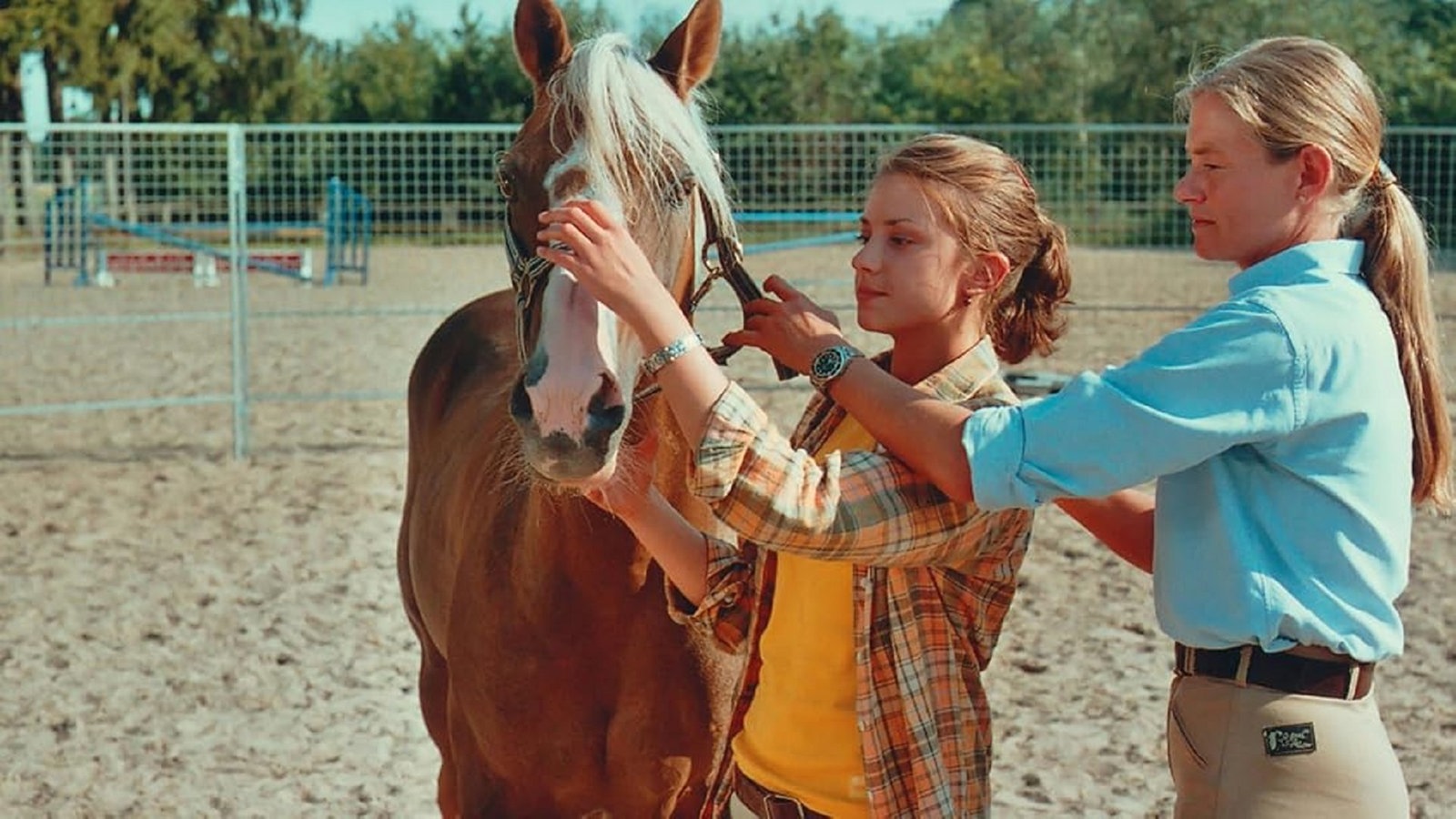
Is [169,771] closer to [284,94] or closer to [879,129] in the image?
[879,129]

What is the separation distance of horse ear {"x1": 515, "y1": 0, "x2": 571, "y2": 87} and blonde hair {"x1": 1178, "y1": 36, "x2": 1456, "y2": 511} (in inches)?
38.5

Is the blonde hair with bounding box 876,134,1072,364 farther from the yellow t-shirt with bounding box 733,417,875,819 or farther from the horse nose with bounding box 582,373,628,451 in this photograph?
the horse nose with bounding box 582,373,628,451

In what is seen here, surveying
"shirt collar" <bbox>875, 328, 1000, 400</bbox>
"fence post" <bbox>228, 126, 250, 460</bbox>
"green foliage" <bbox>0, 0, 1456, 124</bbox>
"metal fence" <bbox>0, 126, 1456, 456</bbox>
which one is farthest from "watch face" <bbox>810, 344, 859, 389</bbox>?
"green foliage" <bbox>0, 0, 1456, 124</bbox>

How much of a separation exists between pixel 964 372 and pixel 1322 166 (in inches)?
17.9

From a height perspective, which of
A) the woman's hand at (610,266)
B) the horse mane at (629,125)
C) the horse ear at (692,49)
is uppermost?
Answer: the horse ear at (692,49)

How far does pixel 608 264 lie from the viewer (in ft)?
5.50

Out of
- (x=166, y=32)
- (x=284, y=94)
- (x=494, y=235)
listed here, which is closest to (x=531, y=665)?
(x=494, y=235)

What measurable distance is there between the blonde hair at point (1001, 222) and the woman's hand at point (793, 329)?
7.4 inches

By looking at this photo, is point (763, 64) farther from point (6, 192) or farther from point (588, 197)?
point (588, 197)

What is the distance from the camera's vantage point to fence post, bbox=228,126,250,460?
355 inches

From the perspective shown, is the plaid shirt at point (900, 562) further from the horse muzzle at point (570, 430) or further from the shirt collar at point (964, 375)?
the horse muzzle at point (570, 430)

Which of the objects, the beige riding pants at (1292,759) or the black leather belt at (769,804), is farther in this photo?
the black leather belt at (769,804)

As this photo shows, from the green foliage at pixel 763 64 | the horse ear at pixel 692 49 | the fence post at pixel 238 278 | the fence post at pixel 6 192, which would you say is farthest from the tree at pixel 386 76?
the horse ear at pixel 692 49

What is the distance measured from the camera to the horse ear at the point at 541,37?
2396 millimetres
